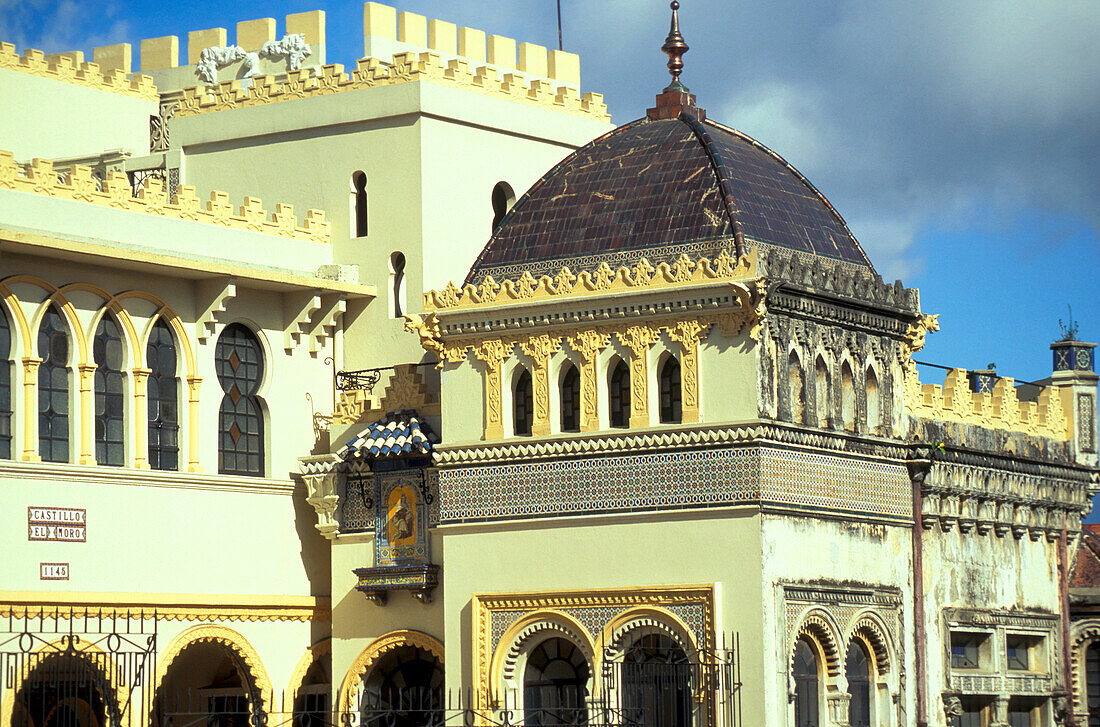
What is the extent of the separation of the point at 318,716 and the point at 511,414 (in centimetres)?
662

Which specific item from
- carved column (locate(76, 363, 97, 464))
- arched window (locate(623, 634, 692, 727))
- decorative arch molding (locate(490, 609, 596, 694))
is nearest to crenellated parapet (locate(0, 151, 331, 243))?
carved column (locate(76, 363, 97, 464))

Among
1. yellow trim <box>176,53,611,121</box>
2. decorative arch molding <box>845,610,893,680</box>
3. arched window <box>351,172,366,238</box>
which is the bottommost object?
decorative arch molding <box>845,610,893,680</box>

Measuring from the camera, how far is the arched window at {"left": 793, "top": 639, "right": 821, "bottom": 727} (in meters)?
27.3

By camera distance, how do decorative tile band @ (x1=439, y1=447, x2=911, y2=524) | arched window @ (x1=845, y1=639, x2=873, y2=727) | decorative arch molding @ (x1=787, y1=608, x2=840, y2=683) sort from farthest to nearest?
arched window @ (x1=845, y1=639, x2=873, y2=727)
decorative arch molding @ (x1=787, y1=608, x2=840, y2=683)
decorative tile band @ (x1=439, y1=447, x2=911, y2=524)

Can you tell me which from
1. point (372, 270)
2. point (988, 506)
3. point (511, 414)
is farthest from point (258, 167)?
point (988, 506)

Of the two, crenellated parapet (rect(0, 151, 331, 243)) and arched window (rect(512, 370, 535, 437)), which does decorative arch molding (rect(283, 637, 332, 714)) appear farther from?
crenellated parapet (rect(0, 151, 331, 243))

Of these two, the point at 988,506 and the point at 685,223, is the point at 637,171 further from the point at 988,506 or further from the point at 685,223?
the point at 988,506

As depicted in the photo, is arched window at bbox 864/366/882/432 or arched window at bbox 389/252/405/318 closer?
arched window at bbox 864/366/882/432

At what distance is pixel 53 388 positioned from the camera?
2958 centimetres

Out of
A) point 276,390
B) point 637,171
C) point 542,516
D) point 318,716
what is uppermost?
point 637,171

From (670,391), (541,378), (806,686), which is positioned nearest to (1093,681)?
(806,686)

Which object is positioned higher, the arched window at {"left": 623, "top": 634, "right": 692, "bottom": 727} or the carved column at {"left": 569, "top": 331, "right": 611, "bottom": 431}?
the carved column at {"left": 569, "top": 331, "right": 611, "bottom": 431}

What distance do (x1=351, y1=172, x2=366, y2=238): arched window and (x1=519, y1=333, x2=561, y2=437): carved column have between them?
6153 millimetres

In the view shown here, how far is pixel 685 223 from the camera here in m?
27.8
